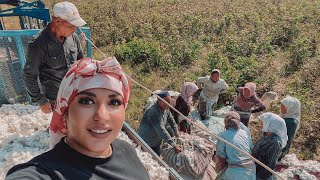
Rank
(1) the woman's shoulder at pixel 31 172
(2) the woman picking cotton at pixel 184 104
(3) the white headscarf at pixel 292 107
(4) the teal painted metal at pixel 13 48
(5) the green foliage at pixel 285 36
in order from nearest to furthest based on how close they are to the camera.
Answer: (1) the woman's shoulder at pixel 31 172 → (4) the teal painted metal at pixel 13 48 → (3) the white headscarf at pixel 292 107 → (2) the woman picking cotton at pixel 184 104 → (5) the green foliage at pixel 285 36

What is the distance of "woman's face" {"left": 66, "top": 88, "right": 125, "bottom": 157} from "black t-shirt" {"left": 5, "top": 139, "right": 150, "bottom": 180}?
4 centimetres

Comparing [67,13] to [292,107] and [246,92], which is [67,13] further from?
[246,92]

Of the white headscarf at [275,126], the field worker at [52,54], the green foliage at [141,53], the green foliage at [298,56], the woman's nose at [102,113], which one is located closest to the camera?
the woman's nose at [102,113]

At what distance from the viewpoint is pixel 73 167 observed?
3.65 ft

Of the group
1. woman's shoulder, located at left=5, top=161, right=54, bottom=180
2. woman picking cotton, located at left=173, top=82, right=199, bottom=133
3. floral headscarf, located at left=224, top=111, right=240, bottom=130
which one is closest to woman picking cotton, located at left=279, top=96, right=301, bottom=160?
floral headscarf, located at left=224, top=111, right=240, bottom=130

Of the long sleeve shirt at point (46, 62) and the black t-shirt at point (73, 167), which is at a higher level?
the black t-shirt at point (73, 167)

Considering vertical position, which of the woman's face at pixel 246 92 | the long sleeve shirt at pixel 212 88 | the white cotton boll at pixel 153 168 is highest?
the white cotton boll at pixel 153 168

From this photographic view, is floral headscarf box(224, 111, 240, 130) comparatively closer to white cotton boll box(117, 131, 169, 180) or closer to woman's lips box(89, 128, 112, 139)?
white cotton boll box(117, 131, 169, 180)

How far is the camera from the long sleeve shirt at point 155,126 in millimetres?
3705

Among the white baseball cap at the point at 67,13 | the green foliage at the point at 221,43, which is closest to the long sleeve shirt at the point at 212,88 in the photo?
the green foliage at the point at 221,43

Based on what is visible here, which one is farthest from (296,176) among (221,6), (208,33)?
(221,6)

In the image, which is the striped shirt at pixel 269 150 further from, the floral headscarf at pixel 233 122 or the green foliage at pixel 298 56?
the green foliage at pixel 298 56

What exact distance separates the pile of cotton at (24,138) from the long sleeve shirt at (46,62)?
283mm

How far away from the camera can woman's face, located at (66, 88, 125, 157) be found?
1131 millimetres
